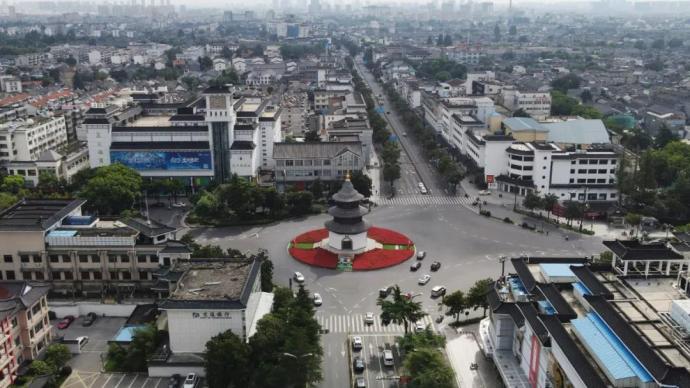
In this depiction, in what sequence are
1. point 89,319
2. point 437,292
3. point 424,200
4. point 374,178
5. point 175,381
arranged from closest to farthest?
point 175,381
point 89,319
point 437,292
point 424,200
point 374,178

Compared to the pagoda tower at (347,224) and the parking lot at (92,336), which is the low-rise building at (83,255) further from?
the pagoda tower at (347,224)

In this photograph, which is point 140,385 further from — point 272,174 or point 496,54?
point 496,54

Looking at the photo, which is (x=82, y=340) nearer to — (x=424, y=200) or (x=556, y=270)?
(x=556, y=270)

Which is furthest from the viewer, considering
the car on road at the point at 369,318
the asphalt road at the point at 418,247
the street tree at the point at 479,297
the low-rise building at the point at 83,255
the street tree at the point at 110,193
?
the street tree at the point at 110,193

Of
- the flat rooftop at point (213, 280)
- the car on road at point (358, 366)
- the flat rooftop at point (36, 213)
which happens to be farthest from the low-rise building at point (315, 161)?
the car on road at point (358, 366)

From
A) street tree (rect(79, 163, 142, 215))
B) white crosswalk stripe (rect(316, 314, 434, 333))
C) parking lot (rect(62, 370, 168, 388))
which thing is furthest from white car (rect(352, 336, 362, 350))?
street tree (rect(79, 163, 142, 215))

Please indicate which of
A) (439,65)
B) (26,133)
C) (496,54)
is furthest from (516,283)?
(496,54)

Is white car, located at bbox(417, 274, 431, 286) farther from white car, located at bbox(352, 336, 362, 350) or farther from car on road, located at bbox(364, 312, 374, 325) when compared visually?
white car, located at bbox(352, 336, 362, 350)

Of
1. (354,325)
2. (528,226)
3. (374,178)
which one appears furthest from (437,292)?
(374,178)
